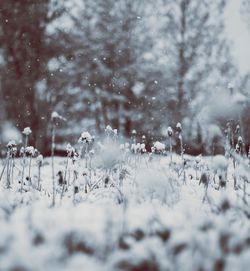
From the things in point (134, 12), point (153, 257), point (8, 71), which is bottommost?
point (153, 257)

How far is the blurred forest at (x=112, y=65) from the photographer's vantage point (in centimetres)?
1237

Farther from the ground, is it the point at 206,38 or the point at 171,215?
the point at 206,38

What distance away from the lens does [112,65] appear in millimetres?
13508

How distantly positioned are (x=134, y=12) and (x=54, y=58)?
329 centimetres

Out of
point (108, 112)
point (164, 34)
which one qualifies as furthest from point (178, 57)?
point (108, 112)

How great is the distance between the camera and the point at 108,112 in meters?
13.6

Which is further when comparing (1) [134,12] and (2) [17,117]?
(1) [134,12]

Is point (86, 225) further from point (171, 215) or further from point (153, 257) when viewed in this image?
point (171, 215)

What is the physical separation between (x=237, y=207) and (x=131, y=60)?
449 inches

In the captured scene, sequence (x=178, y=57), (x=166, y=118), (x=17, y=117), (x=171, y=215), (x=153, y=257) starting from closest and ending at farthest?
1. (x=153, y=257)
2. (x=171, y=215)
3. (x=17, y=117)
4. (x=166, y=118)
5. (x=178, y=57)

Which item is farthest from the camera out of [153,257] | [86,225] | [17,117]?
[17,117]

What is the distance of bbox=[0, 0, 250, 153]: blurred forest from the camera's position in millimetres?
12367

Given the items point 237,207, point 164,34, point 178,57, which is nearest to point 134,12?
point 164,34

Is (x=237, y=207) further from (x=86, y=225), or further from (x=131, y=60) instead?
(x=131, y=60)
